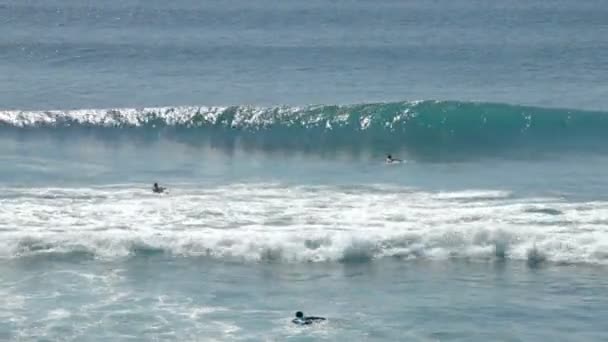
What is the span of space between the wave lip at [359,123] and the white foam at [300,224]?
10.1m

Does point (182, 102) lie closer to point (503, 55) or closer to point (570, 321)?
point (503, 55)

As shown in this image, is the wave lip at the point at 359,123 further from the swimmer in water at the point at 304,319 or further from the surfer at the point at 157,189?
the swimmer in water at the point at 304,319

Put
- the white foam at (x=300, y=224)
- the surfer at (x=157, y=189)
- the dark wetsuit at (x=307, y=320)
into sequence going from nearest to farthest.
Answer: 1. the dark wetsuit at (x=307, y=320)
2. the white foam at (x=300, y=224)
3. the surfer at (x=157, y=189)

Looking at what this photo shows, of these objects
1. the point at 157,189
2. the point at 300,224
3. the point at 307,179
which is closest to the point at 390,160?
the point at 307,179

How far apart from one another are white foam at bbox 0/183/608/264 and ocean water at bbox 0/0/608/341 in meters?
0.09

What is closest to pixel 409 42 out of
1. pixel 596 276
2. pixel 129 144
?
pixel 129 144

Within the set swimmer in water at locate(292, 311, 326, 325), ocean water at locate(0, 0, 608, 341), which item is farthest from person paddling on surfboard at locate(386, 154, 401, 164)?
swimmer in water at locate(292, 311, 326, 325)

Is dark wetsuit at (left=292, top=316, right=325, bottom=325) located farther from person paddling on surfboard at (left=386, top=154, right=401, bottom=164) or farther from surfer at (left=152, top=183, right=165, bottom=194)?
person paddling on surfboard at (left=386, top=154, right=401, bottom=164)

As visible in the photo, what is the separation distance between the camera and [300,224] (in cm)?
4288

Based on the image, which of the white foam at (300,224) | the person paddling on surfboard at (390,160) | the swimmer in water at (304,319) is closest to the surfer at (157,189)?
the white foam at (300,224)

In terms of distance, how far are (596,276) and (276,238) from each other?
8.99m

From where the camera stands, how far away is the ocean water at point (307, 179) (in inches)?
1420

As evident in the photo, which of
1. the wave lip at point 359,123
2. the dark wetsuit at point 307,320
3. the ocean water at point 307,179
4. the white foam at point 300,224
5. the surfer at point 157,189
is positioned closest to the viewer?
the dark wetsuit at point 307,320

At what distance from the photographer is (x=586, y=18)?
282 feet
